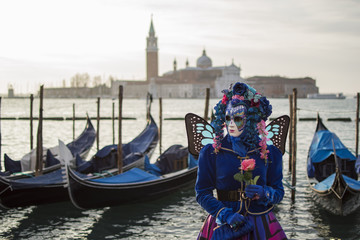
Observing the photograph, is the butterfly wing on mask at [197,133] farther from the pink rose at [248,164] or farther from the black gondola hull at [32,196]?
the black gondola hull at [32,196]

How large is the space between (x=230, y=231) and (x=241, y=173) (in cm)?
22

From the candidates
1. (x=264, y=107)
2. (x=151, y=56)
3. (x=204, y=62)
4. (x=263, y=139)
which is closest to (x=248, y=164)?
(x=263, y=139)

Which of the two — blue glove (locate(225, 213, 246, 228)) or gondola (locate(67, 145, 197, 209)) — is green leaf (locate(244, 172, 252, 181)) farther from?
gondola (locate(67, 145, 197, 209))

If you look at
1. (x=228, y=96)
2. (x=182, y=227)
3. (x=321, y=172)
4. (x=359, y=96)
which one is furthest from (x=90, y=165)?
(x=359, y=96)

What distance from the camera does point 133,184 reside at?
19.5 ft

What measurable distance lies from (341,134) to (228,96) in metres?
18.9

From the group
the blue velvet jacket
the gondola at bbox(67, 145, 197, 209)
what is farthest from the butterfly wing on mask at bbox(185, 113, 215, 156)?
the gondola at bbox(67, 145, 197, 209)

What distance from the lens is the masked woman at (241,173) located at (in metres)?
1.72

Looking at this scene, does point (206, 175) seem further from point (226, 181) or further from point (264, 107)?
point (264, 107)

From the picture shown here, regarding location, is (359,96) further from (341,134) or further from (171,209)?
(341,134)

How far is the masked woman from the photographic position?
1.72m

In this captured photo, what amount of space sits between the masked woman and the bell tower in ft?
271

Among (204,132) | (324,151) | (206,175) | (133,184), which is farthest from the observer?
(324,151)

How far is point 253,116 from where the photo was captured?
177 cm
